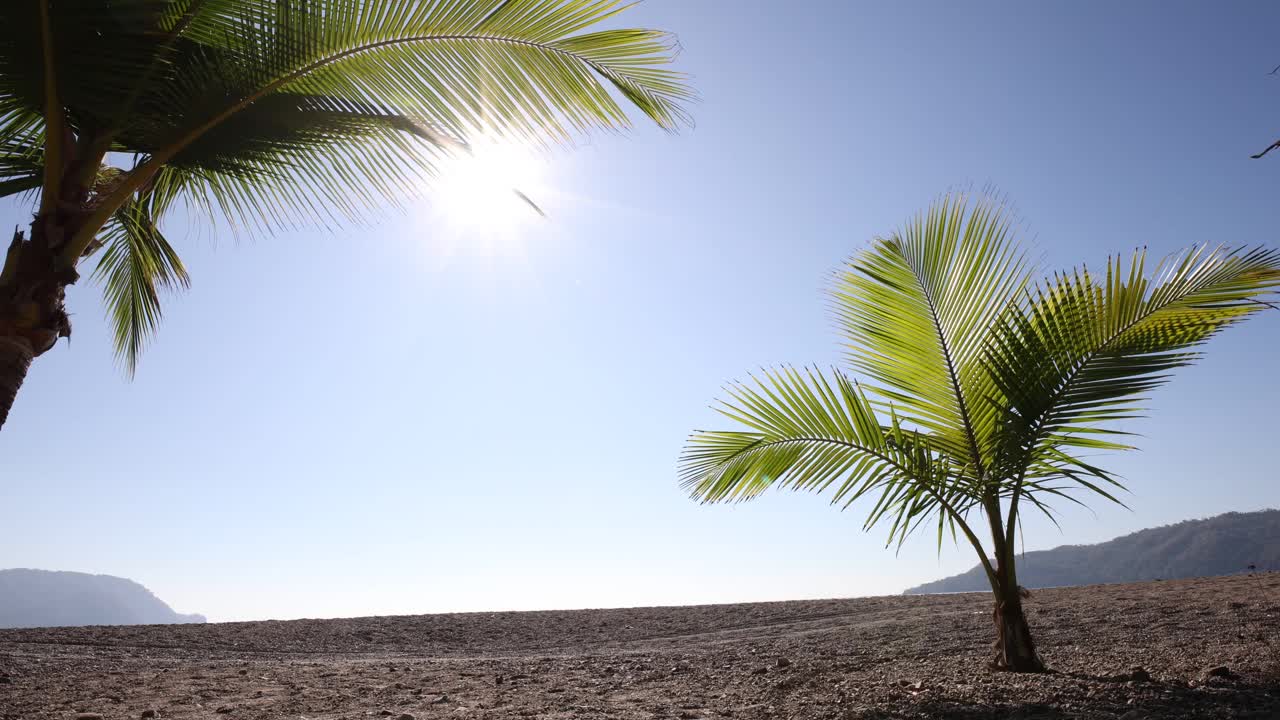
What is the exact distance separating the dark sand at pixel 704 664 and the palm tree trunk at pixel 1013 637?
0.11 m

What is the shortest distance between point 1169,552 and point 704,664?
3832 centimetres

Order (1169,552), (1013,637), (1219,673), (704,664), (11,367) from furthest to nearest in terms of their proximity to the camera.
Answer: (1169,552) < (704,664) < (1013,637) < (1219,673) < (11,367)

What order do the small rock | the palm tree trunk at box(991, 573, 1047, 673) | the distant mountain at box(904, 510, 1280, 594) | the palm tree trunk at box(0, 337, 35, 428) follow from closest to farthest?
the palm tree trunk at box(0, 337, 35, 428)
the small rock
the palm tree trunk at box(991, 573, 1047, 673)
the distant mountain at box(904, 510, 1280, 594)

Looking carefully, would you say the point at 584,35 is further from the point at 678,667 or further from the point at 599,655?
the point at 599,655

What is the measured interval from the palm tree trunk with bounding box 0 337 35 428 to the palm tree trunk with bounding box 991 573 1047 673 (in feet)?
14.8

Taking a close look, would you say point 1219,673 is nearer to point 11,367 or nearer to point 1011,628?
point 1011,628

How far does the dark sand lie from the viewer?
10.9 feet

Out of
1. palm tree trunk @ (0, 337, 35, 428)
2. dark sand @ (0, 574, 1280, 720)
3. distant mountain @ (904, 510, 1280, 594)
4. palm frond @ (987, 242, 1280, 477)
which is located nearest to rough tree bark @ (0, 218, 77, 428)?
palm tree trunk @ (0, 337, 35, 428)

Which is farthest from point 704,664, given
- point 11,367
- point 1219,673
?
point 11,367

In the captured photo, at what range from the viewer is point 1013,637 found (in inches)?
147

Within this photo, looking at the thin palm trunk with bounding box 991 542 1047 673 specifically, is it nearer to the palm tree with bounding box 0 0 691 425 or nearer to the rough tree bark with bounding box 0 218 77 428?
the palm tree with bounding box 0 0 691 425

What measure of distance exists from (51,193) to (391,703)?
3.02 metres

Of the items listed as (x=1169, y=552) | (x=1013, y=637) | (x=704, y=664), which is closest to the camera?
(x=1013, y=637)

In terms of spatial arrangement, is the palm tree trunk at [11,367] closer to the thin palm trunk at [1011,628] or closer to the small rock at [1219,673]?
the thin palm trunk at [1011,628]
